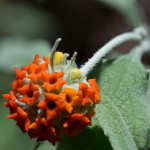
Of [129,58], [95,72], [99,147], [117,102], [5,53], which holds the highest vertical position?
[5,53]

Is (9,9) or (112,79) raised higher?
(9,9)

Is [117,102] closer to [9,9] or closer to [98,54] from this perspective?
[98,54]

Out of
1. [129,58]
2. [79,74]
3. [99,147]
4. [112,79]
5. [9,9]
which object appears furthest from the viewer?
[9,9]

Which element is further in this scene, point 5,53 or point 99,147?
point 5,53

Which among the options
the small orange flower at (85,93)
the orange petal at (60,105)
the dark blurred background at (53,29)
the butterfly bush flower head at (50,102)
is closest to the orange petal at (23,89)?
the butterfly bush flower head at (50,102)

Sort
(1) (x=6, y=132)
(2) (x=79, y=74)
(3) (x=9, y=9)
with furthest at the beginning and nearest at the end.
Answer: (3) (x=9, y=9) < (1) (x=6, y=132) < (2) (x=79, y=74)

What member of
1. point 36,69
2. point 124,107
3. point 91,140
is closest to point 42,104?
point 36,69

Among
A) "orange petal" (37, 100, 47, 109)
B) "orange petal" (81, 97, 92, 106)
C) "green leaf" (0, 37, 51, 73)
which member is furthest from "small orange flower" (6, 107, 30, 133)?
"green leaf" (0, 37, 51, 73)

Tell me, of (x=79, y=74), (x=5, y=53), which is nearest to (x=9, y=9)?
(x=5, y=53)
